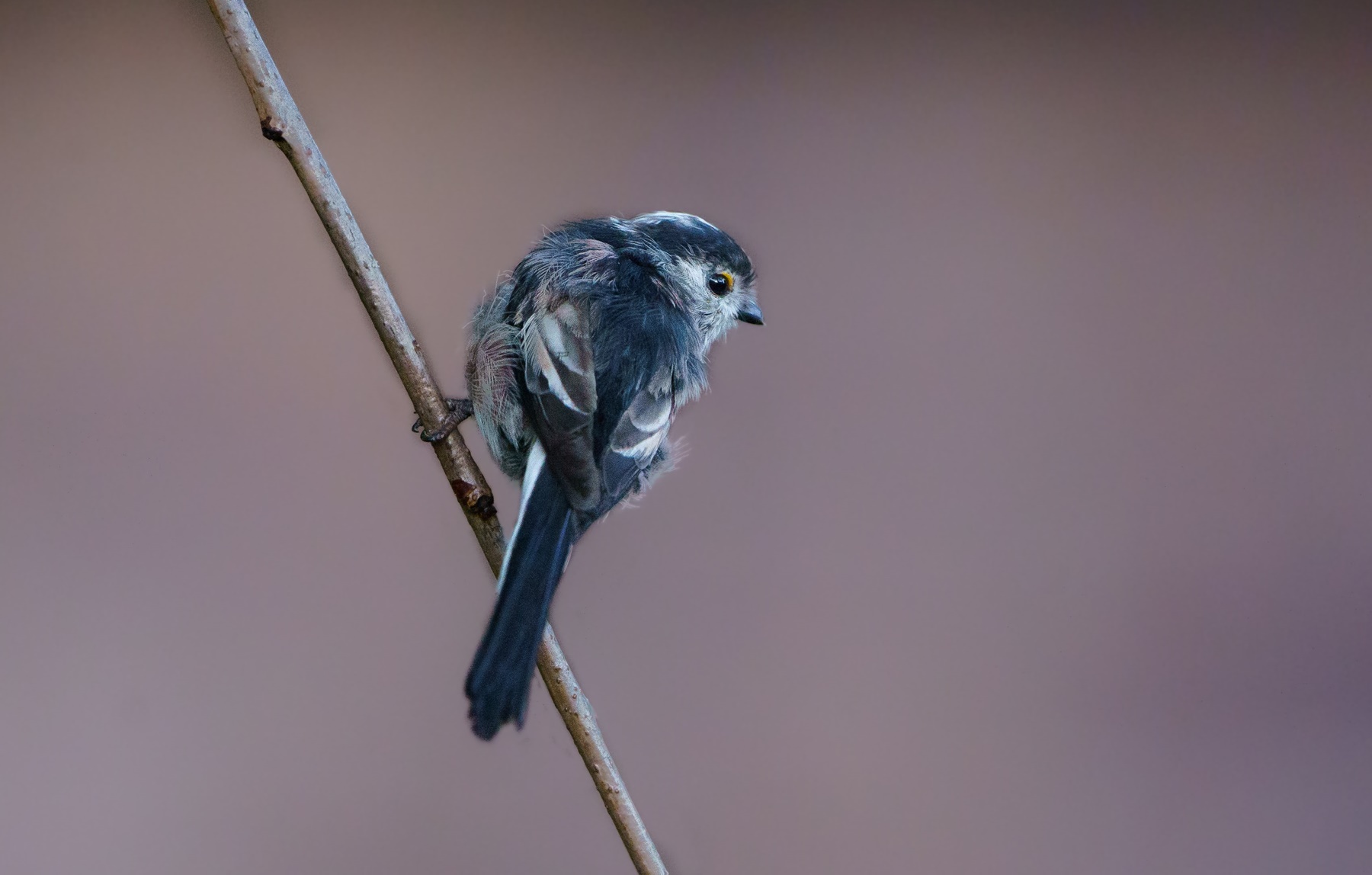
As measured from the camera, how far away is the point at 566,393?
0.90m

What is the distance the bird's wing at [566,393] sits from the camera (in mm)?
856

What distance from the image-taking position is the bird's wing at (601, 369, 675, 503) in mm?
923

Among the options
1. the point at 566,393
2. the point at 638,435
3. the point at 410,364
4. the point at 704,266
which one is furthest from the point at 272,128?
the point at 704,266

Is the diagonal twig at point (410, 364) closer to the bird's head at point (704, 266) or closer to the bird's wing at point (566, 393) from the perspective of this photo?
the bird's wing at point (566, 393)

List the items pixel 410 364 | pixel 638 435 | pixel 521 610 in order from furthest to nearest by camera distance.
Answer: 1. pixel 638 435
2. pixel 410 364
3. pixel 521 610

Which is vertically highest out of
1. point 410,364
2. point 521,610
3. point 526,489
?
point 410,364

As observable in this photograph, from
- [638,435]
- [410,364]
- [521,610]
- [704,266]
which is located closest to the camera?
[521,610]

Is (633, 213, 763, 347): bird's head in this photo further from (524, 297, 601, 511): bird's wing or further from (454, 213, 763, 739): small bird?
(524, 297, 601, 511): bird's wing

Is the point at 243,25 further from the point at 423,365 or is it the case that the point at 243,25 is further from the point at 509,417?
the point at 509,417

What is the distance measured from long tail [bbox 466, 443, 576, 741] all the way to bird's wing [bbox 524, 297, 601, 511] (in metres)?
0.02

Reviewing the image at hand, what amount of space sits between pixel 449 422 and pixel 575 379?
0.14m

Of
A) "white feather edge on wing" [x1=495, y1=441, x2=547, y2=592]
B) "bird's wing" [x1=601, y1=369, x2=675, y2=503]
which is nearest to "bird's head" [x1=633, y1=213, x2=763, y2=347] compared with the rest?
"bird's wing" [x1=601, y1=369, x2=675, y2=503]

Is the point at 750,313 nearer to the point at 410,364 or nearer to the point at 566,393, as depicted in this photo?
the point at 566,393

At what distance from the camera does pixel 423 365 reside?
0.85m
